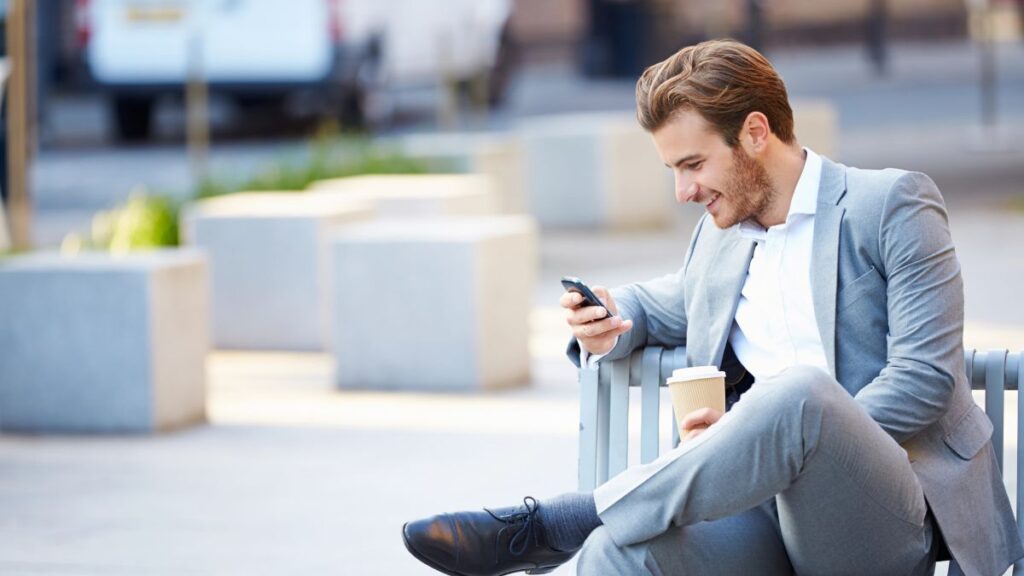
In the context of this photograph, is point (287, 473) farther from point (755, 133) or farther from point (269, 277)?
point (755, 133)

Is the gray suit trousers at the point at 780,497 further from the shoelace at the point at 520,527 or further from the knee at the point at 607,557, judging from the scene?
the shoelace at the point at 520,527

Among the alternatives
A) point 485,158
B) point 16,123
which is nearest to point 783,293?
point 16,123

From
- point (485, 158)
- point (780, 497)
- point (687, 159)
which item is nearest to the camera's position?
point (780, 497)

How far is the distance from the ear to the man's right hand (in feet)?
1.38

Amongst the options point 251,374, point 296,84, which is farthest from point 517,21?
point 251,374

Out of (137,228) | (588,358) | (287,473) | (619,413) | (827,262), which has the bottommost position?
(287,473)

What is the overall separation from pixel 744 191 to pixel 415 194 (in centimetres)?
658

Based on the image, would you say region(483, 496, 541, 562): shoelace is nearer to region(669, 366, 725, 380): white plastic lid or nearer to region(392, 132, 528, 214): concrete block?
region(669, 366, 725, 380): white plastic lid

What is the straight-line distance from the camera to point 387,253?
7.83 m

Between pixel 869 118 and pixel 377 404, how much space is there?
16180 mm

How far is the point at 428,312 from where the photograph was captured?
7.76 m

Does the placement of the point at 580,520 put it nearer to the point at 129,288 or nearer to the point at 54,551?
the point at 54,551

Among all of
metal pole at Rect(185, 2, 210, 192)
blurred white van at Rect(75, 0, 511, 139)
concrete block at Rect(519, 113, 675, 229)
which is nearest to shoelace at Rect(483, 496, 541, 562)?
metal pole at Rect(185, 2, 210, 192)

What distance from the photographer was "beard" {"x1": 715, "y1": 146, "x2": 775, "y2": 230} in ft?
12.0
